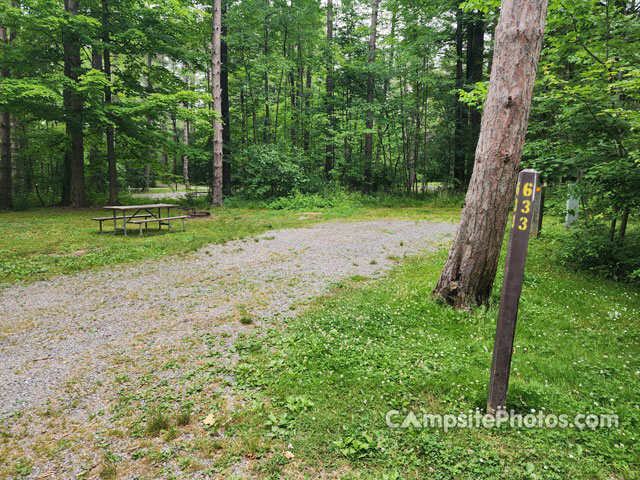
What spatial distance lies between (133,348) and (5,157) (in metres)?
15.9

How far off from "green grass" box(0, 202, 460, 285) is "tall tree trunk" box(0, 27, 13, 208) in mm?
1706

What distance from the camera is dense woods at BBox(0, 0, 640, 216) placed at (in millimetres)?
12391

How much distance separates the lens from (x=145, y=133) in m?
14.4

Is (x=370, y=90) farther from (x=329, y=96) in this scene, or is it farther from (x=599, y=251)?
(x=599, y=251)

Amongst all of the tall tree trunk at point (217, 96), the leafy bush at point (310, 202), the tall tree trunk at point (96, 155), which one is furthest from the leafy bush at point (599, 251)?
the tall tree trunk at point (96, 155)

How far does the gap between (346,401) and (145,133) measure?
15547 millimetres

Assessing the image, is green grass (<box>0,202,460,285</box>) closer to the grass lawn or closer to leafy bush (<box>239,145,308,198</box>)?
leafy bush (<box>239,145,308,198</box>)

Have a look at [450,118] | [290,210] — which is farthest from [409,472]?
[450,118]

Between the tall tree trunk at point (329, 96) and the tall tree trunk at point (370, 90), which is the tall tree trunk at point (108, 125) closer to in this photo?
the tall tree trunk at point (329, 96)

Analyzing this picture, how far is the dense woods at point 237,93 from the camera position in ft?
40.7

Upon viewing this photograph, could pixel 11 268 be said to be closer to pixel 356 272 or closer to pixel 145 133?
pixel 356 272

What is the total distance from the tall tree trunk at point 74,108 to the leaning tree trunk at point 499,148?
14278mm

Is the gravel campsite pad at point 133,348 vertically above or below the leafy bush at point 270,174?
below

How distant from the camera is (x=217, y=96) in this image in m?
15.2
